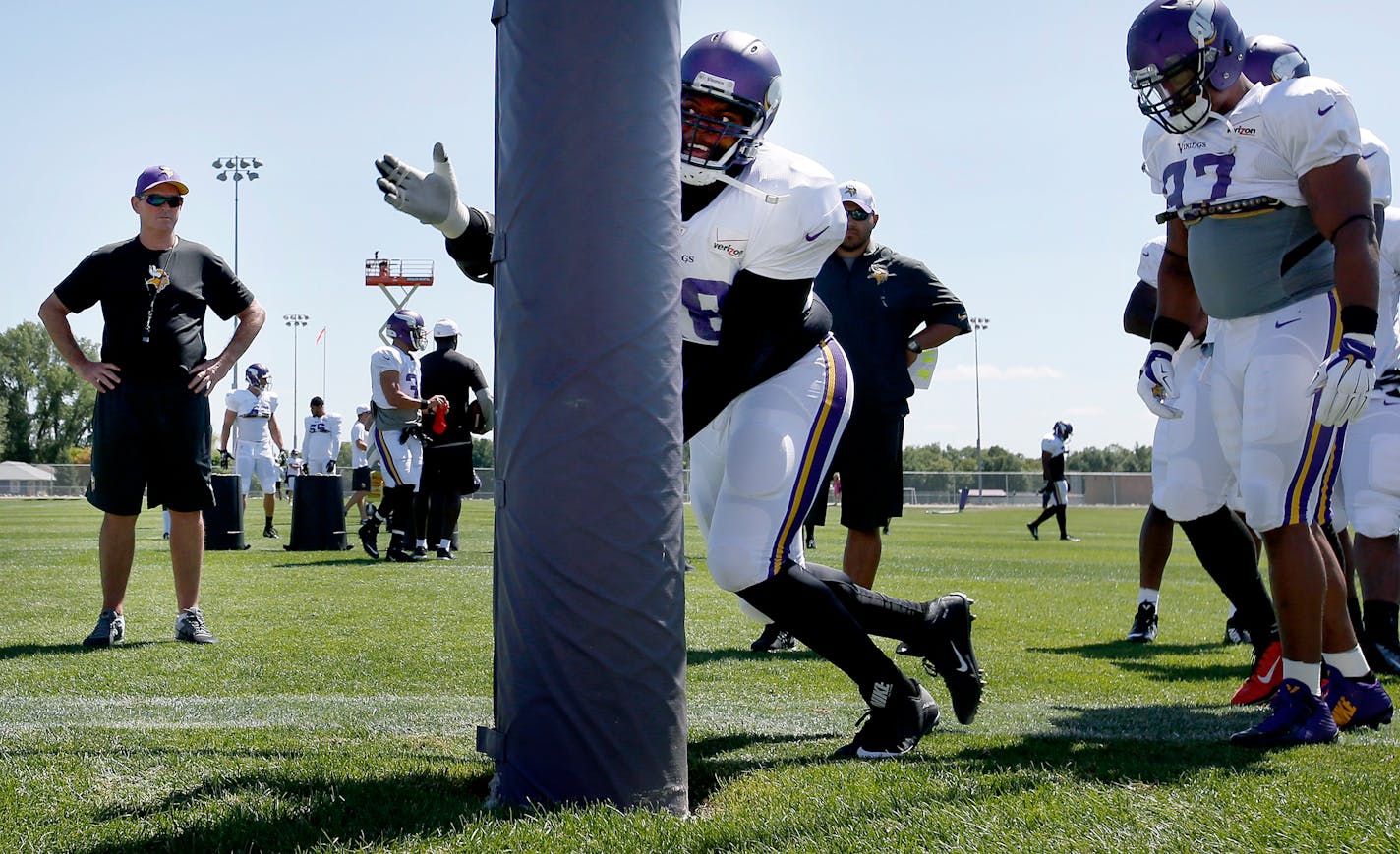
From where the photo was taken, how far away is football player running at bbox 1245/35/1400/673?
512 centimetres

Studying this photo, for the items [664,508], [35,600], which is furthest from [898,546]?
[664,508]

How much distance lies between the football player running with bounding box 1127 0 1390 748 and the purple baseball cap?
4210mm

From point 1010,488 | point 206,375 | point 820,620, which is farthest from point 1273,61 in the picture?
point 1010,488

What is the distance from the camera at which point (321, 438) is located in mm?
19344

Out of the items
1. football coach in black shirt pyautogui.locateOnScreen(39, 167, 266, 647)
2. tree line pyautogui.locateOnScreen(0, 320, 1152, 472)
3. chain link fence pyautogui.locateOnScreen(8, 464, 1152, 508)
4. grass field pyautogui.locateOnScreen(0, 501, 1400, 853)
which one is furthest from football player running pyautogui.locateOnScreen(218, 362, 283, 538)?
tree line pyautogui.locateOnScreen(0, 320, 1152, 472)

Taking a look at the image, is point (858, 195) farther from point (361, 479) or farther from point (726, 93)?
point (361, 479)

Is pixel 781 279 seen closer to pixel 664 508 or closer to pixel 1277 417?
pixel 664 508

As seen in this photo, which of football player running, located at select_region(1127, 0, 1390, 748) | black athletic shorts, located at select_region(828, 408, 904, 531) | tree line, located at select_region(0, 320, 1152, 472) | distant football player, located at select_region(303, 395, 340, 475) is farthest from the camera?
tree line, located at select_region(0, 320, 1152, 472)

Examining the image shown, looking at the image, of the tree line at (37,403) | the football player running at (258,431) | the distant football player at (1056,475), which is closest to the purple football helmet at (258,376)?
the football player running at (258,431)

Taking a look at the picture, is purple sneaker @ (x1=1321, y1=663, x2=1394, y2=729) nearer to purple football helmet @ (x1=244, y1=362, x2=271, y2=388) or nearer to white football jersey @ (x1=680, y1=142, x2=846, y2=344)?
white football jersey @ (x1=680, y1=142, x2=846, y2=344)

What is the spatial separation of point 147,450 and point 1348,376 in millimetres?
4809

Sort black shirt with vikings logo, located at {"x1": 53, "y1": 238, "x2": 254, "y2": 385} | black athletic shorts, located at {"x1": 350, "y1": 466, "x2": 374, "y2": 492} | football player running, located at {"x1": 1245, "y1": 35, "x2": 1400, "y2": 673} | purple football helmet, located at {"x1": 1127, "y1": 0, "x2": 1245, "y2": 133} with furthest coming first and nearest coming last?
black athletic shorts, located at {"x1": 350, "y1": 466, "x2": 374, "y2": 492} < black shirt with vikings logo, located at {"x1": 53, "y1": 238, "x2": 254, "y2": 385} < football player running, located at {"x1": 1245, "y1": 35, "x2": 1400, "y2": 673} < purple football helmet, located at {"x1": 1127, "y1": 0, "x2": 1245, "y2": 133}

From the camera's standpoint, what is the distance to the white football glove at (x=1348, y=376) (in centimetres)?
344

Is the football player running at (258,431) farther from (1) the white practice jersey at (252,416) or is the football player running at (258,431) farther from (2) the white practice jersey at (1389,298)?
(2) the white practice jersey at (1389,298)
